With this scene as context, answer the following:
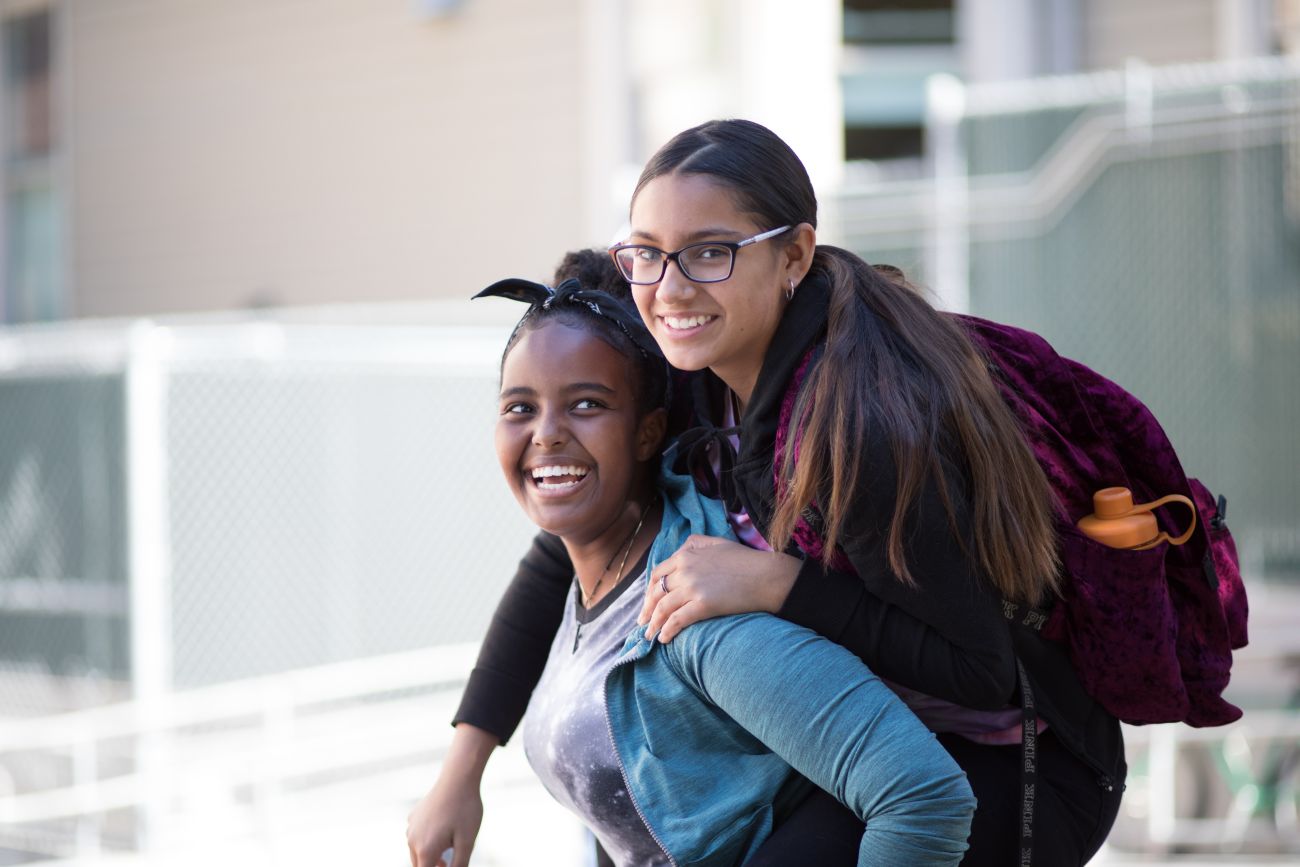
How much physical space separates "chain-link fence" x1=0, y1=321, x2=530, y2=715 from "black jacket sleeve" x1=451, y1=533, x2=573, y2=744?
15.0 feet

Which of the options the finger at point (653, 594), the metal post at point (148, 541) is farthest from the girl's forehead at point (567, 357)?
the metal post at point (148, 541)

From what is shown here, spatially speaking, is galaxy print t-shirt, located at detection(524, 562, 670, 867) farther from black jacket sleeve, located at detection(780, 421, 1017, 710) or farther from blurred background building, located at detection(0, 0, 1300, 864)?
blurred background building, located at detection(0, 0, 1300, 864)

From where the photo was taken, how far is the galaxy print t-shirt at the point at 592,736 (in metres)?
1.99

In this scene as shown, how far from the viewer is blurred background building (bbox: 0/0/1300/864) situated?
246 inches

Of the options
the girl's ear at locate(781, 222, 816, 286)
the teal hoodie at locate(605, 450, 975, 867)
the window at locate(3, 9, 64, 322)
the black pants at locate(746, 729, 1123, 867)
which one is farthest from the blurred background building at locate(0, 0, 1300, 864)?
the teal hoodie at locate(605, 450, 975, 867)

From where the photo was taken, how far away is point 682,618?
6.08 ft

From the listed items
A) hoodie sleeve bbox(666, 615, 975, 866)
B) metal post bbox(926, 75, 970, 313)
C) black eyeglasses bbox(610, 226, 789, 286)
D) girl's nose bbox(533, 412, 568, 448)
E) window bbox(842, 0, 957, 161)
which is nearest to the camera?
hoodie sleeve bbox(666, 615, 975, 866)

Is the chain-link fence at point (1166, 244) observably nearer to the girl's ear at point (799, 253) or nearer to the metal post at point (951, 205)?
the metal post at point (951, 205)

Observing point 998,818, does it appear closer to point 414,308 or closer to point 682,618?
point 682,618

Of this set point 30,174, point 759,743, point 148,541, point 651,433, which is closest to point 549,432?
point 651,433

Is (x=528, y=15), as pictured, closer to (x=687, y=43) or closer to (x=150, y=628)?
(x=687, y=43)

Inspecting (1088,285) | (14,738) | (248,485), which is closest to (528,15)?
(248,485)

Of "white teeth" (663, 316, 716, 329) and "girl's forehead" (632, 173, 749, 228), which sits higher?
"girl's forehead" (632, 173, 749, 228)

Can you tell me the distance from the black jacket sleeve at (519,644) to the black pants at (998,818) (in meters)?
0.66
